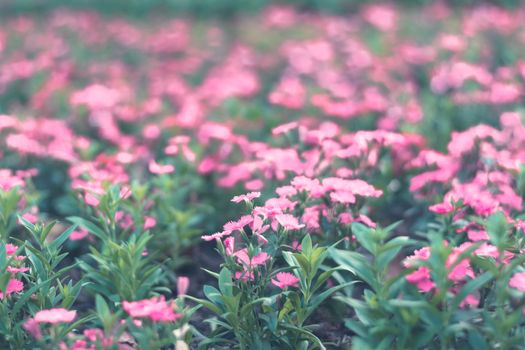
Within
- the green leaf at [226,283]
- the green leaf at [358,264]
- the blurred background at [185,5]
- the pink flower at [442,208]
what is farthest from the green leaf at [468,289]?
the blurred background at [185,5]

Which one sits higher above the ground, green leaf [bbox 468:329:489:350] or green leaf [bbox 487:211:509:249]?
green leaf [bbox 487:211:509:249]

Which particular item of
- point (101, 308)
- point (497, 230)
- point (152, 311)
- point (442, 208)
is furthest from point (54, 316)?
point (442, 208)

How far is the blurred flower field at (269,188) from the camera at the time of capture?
7.09ft

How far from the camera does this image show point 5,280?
2252 millimetres

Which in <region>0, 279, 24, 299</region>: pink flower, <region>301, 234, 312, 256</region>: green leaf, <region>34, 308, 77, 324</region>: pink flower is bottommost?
<region>0, 279, 24, 299</region>: pink flower

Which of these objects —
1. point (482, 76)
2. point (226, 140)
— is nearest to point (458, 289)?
point (226, 140)

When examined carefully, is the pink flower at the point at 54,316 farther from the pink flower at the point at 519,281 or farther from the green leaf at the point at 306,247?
the pink flower at the point at 519,281

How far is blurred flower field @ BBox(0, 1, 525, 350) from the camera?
216cm

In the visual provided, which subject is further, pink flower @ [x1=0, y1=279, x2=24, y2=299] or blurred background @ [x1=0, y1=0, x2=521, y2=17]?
blurred background @ [x1=0, y1=0, x2=521, y2=17]

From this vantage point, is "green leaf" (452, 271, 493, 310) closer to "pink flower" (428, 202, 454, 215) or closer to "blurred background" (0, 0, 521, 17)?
"pink flower" (428, 202, 454, 215)

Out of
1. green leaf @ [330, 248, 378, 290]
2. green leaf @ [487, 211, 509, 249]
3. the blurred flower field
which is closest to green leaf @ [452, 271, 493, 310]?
the blurred flower field

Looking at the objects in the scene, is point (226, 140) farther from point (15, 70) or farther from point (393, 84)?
point (15, 70)

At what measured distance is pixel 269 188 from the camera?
3.28 meters

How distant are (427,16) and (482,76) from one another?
3.10 metres
